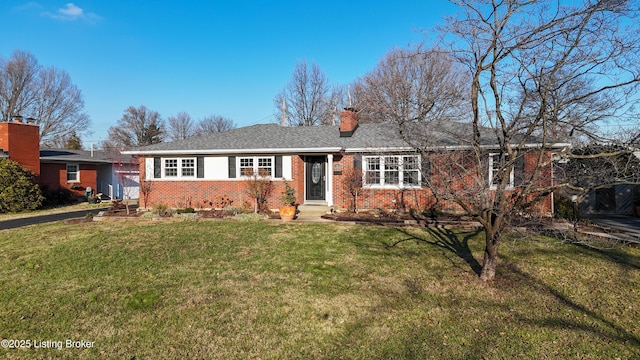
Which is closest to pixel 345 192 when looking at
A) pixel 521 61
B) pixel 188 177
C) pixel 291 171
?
pixel 291 171

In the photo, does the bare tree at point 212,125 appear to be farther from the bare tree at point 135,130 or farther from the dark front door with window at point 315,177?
the dark front door with window at point 315,177

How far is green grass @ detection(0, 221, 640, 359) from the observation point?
3.80 m

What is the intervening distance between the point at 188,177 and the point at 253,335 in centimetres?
1140

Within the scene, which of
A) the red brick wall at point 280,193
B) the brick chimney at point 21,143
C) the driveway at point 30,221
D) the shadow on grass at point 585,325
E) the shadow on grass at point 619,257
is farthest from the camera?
the brick chimney at point 21,143

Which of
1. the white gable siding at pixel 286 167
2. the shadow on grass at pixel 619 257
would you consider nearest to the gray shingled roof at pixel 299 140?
the white gable siding at pixel 286 167

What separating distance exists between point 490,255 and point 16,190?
19241 millimetres

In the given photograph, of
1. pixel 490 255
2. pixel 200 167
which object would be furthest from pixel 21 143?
pixel 490 255

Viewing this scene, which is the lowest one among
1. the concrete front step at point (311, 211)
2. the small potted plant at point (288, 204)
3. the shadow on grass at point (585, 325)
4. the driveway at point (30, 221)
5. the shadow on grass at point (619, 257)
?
the shadow on grass at point (585, 325)

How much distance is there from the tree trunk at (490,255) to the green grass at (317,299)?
185 millimetres

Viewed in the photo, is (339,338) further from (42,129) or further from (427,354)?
(42,129)

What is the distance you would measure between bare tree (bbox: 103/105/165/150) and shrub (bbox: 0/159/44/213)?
32.7 metres

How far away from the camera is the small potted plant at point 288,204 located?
1096cm

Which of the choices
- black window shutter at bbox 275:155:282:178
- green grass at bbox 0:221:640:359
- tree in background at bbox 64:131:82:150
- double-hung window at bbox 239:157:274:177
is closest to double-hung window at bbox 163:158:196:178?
double-hung window at bbox 239:157:274:177

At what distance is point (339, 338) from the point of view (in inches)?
157
